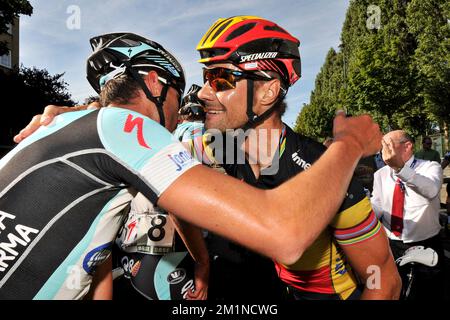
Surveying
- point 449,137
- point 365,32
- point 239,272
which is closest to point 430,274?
point 239,272

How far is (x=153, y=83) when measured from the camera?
7.19 ft

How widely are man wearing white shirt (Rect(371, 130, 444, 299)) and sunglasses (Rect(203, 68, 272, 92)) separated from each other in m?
Answer: 2.39

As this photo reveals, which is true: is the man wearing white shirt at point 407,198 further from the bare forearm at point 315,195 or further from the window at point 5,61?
the window at point 5,61

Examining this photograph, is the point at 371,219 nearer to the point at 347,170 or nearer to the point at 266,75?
the point at 347,170

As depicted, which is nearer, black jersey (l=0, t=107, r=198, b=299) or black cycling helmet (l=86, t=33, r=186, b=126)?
black jersey (l=0, t=107, r=198, b=299)

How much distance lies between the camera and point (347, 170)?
4.51 feet

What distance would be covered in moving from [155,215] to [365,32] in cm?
5328

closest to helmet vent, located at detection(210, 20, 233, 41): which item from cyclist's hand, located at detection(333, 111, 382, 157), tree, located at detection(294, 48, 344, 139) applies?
cyclist's hand, located at detection(333, 111, 382, 157)

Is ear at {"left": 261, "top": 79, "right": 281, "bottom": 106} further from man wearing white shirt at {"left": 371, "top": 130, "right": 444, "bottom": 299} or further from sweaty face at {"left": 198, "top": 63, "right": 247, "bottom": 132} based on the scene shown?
man wearing white shirt at {"left": 371, "top": 130, "right": 444, "bottom": 299}

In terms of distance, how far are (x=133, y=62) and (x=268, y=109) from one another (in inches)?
43.1

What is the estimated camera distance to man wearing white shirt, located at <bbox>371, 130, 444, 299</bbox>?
4.29m

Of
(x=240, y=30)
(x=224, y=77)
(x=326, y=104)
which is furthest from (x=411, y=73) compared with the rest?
(x=326, y=104)

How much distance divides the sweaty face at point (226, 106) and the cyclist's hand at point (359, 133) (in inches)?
43.3

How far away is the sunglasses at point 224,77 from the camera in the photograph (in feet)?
8.91
